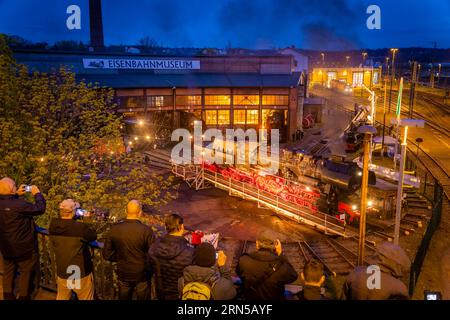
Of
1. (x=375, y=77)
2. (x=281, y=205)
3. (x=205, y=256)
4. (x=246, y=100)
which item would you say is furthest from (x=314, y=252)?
(x=375, y=77)

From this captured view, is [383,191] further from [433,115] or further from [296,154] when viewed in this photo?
[433,115]

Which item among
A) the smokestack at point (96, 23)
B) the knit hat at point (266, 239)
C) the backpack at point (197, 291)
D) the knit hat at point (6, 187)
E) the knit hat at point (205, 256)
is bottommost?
the backpack at point (197, 291)

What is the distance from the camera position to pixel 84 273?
5668 millimetres

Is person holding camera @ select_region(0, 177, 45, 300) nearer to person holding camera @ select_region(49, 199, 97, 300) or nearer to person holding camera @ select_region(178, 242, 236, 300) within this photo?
person holding camera @ select_region(49, 199, 97, 300)

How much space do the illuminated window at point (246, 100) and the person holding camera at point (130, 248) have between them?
1412 inches

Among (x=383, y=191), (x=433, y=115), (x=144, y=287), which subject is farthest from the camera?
(x=433, y=115)

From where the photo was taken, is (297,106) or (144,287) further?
(297,106)

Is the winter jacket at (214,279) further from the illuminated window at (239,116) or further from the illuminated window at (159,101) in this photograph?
the illuminated window at (239,116)

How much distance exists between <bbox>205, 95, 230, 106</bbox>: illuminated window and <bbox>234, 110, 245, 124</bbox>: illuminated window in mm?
1412

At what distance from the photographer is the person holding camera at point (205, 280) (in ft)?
14.8

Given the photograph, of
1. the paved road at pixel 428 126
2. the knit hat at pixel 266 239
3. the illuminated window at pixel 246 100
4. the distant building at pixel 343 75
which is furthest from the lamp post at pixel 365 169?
the distant building at pixel 343 75

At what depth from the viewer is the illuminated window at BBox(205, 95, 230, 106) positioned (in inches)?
1586

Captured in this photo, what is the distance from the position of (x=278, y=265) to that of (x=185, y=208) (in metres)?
18.9
